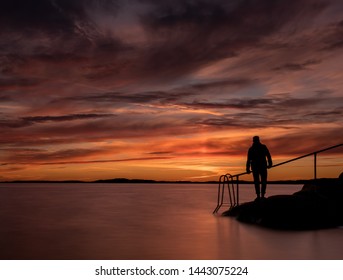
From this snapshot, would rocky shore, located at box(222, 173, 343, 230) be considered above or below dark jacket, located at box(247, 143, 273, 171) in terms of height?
below

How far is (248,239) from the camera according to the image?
58.0ft

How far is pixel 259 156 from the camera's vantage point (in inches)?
710

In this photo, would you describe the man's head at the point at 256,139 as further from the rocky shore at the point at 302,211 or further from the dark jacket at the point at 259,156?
the rocky shore at the point at 302,211

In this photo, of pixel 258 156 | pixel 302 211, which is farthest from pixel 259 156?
pixel 302 211

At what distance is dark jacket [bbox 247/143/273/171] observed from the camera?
18.1m

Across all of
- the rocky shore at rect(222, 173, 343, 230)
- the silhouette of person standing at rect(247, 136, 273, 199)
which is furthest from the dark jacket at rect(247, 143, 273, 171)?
the rocky shore at rect(222, 173, 343, 230)

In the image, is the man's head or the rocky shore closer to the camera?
the man's head

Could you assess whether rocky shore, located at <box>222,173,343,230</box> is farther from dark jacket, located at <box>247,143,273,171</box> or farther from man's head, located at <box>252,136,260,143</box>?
man's head, located at <box>252,136,260,143</box>

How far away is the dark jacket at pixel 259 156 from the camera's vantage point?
1806 cm

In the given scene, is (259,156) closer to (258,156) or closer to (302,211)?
(258,156)

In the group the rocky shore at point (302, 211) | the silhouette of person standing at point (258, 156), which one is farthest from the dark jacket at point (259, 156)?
the rocky shore at point (302, 211)
